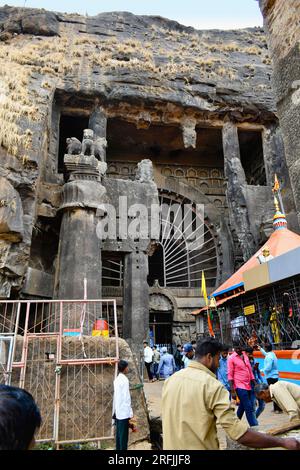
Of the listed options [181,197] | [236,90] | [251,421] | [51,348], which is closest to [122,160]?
[181,197]

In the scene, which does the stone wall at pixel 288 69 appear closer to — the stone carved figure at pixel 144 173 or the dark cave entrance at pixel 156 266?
the stone carved figure at pixel 144 173

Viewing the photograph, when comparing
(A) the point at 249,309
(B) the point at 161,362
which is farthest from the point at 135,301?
(A) the point at 249,309

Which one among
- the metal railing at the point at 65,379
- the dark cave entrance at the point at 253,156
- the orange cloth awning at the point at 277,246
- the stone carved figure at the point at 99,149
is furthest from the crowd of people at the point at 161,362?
the dark cave entrance at the point at 253,156

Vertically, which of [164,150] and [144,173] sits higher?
[164,150]

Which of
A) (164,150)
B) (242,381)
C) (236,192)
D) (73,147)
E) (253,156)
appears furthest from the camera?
(253,156)

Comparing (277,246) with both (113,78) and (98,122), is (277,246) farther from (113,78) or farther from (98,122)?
(113,78)

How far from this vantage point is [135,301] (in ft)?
42.3

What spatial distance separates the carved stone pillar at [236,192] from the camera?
51.3ft

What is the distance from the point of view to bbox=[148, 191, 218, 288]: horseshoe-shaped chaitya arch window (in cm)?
1702

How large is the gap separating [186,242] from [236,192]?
3278mm

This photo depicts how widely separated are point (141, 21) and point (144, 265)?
15.7m

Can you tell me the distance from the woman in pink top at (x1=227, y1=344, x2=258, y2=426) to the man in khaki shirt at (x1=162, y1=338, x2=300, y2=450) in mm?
3574

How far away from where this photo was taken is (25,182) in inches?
453

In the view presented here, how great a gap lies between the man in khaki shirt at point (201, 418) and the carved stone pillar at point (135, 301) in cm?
1059
